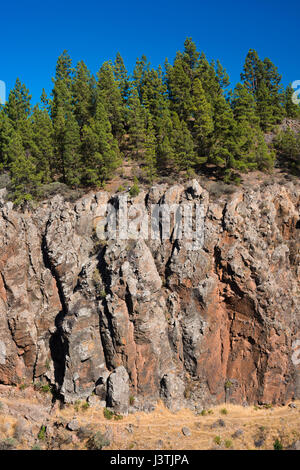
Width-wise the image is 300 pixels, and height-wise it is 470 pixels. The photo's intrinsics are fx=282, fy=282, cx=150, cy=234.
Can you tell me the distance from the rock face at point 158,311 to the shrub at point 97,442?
2.52 m

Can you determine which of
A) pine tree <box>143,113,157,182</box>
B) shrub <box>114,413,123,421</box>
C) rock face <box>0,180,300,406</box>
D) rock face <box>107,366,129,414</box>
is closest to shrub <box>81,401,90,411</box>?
rock face <box>0,180,300,406</box>

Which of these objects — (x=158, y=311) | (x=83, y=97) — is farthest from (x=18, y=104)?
(x=158, y=311)

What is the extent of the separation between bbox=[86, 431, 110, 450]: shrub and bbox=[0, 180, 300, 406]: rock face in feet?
8.26

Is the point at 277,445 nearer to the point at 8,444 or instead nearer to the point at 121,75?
the point at 8,444

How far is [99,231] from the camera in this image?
27734 mm

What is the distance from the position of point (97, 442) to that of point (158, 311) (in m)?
10.3

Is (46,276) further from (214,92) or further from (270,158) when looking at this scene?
(214,92)

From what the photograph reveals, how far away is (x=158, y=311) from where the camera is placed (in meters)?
24.5

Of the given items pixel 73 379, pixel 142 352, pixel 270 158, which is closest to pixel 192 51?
pixel 270 158

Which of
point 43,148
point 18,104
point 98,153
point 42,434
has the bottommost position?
point 42,434

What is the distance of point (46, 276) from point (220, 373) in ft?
A: 58.8

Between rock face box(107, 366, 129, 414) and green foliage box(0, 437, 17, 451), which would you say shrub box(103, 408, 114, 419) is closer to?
rock face box(107, 366, 129, 414)

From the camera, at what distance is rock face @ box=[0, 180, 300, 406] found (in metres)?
23.6

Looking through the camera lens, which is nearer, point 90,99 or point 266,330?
point 266,330
